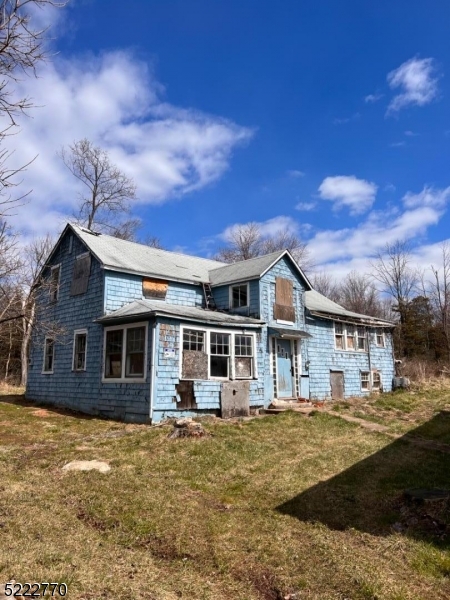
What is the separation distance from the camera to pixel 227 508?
6.58m

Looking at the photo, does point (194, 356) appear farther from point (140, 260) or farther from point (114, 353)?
point (140, 260)

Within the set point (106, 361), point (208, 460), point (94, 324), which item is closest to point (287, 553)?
point (208, 460)

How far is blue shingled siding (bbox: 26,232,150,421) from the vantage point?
1417 centimetres

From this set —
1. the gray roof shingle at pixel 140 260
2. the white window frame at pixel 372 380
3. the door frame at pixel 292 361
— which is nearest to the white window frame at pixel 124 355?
the gray roof shingle at pixel 140 260

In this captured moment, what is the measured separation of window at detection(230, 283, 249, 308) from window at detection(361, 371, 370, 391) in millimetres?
8055

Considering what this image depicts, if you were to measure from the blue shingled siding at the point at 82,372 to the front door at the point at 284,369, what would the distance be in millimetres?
6287

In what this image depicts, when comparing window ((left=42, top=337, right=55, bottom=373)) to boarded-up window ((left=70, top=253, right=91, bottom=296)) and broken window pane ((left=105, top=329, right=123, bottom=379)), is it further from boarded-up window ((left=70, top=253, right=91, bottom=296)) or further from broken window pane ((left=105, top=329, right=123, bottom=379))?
broken window pane ((left=105, top=329, right=123, bottom=379))

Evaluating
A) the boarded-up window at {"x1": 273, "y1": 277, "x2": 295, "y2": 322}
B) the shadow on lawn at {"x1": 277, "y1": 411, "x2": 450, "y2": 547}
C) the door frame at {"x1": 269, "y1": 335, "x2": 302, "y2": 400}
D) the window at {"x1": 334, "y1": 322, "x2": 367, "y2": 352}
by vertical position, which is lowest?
the shadow on lawn at {"x1": 277, "y1": 411, "x2": 450, "y2": 547}

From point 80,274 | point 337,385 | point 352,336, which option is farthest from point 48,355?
point 352,336

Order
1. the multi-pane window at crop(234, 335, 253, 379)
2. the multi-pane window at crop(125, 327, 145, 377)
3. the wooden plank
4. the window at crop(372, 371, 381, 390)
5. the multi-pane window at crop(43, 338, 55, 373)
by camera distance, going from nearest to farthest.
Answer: the multi-pane window at crop(125, 327, 145, 377) → the multi-pane window at crop(234, 335, 253, 379) → the wooden plank → the multi-pane window at crop(43, 338, 55, 373) → the window at crop(372, 371, 381, 390)

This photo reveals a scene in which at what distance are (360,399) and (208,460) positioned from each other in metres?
12.9

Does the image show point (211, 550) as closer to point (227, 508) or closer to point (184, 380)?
point (227, 508)

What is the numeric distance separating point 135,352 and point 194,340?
1.94m

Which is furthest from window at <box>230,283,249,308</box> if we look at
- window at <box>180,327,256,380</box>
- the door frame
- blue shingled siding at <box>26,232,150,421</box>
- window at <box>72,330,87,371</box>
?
window at <box>72,330,87,371</box>
